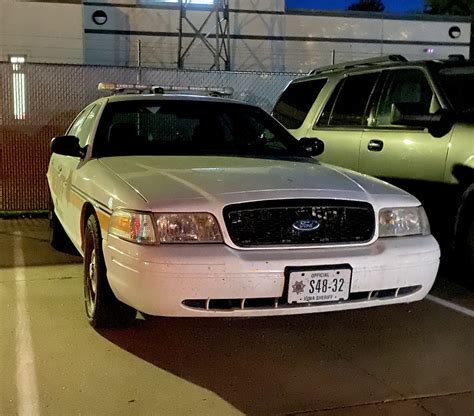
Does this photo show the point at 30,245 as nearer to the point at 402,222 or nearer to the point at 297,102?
the point at 297,102

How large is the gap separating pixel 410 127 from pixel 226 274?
3136mm

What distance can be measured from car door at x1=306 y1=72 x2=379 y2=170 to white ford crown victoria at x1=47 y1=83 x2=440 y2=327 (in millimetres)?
2056

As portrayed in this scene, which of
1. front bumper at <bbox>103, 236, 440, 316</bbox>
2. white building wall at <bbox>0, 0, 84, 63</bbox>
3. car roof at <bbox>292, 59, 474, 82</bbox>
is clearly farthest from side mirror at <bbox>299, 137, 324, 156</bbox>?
white building wall at <bbox>0, 0, 84, 63</bbox>

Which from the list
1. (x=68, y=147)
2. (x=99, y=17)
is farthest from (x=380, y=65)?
(x=99, y=17)

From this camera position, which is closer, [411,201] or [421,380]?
[421,380]

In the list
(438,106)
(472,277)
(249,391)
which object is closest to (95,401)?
(249,391)

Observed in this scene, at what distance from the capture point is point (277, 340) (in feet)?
16.0

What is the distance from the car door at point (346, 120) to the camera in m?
7.16

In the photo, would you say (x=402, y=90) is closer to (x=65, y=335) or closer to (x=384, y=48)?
(x=65, y=335)

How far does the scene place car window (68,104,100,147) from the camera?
6110 millimetres

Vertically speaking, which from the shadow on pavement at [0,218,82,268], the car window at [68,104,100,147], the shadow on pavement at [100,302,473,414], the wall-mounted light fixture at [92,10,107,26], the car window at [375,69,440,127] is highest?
the wall-mounted light fixture at [92,10,107,26]

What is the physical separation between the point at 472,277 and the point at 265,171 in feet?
7.45

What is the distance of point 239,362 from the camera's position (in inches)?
176

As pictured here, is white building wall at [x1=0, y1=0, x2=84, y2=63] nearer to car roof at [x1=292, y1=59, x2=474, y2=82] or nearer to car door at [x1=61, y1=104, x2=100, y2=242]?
car roof at [x1=292, y1=59, x2=474, y2=82]
